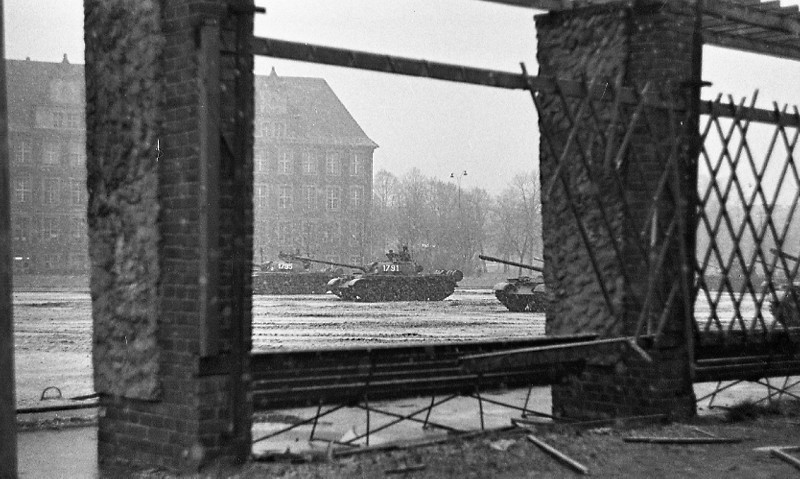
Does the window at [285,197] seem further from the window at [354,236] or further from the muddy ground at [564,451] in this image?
the muddy ground at [564,451]

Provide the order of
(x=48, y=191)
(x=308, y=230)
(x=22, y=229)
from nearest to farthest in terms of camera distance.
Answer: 1. (x=22, y=229)
2. (x=48, y=191)
3. (x=308, y=230)

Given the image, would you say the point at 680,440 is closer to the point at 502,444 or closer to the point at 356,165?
the point at 502,444

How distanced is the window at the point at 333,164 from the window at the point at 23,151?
1943 centimetres

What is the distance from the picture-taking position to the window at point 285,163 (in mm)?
68438

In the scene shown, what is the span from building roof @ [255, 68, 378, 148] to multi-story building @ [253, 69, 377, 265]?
7 centimetres

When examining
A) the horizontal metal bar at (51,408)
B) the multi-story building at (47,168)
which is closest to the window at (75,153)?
the multi-story building at (47,168)

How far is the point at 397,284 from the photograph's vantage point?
38.7 metres

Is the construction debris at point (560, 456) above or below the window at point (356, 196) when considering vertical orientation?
below

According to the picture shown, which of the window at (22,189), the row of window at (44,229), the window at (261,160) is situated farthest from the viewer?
the window at (261,160)

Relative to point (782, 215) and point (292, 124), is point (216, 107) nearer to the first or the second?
point (782, 215)

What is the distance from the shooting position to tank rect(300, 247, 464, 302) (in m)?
38.0

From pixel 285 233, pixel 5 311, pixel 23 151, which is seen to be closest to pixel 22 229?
pixel 23 151

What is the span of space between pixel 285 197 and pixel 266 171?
254cm

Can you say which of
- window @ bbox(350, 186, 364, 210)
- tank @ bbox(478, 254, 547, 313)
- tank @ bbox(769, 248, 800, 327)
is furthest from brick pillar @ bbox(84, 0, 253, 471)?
window @ bbox(350, 186, 364, 210)
